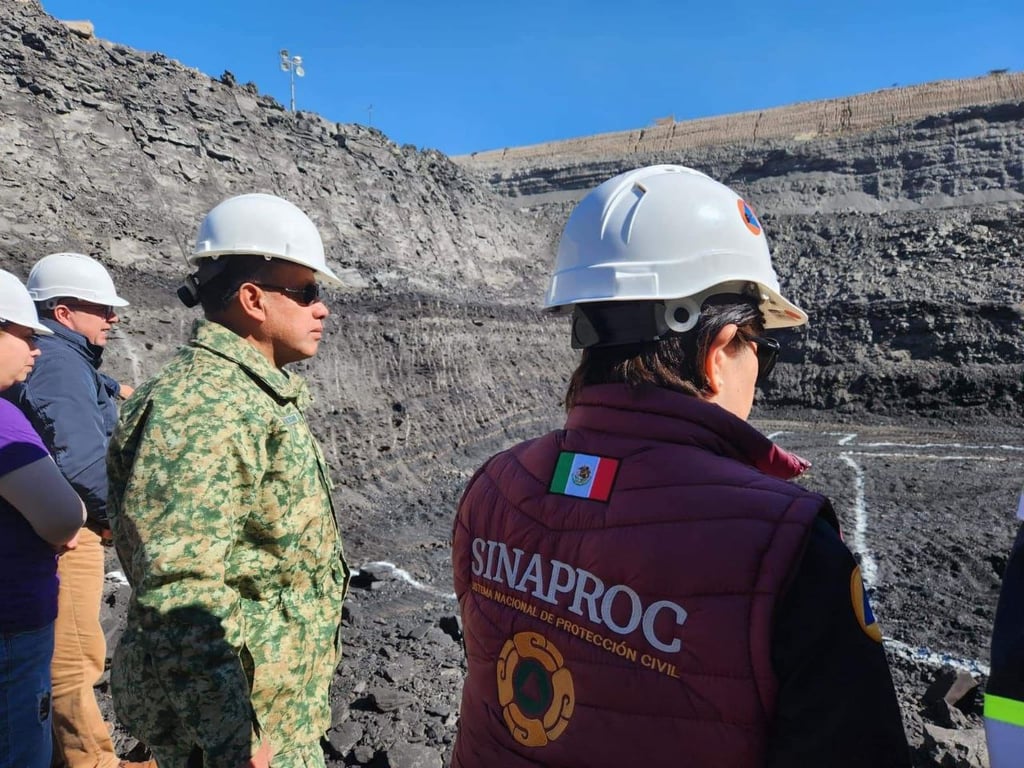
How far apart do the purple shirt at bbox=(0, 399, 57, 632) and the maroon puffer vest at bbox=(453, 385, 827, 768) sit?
1.76 metres

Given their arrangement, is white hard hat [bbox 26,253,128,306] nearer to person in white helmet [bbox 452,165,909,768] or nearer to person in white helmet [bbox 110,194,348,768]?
person in white helmet [bbox 110,194,348,768]

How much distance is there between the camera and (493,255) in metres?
18.3

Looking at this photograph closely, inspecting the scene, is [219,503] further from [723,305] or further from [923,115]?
[923,115]

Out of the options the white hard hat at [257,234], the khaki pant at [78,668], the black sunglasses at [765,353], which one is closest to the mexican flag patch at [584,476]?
the black sunglasses at [765,353]

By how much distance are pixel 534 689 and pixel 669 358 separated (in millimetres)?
597

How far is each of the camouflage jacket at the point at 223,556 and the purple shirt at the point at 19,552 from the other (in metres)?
0.64

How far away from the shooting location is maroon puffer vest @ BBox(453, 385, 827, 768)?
2.85 feet

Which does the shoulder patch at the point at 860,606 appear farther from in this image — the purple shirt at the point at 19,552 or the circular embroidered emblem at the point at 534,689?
the purple shirt at the point at 19,552

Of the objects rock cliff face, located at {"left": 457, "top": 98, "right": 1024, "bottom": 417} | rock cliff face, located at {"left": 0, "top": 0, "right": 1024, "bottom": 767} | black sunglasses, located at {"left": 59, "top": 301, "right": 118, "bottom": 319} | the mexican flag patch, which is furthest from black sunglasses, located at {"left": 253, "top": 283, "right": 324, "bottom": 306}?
rock cliff face, located at {"left": 457, "top": 98, "right": 1024, "bottom": 417}

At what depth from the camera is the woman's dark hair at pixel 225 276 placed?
1.98 metres

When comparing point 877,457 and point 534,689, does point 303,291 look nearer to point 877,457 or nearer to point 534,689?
point 534,689

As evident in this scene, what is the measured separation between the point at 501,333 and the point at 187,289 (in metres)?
12.5

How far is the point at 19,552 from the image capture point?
2.21m

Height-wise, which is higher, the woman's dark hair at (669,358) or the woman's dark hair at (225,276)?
the woman's dark hair at (225,276)
